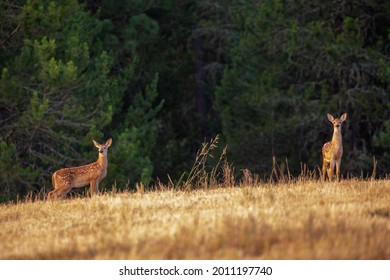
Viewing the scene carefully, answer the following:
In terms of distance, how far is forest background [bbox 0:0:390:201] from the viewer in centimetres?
2089

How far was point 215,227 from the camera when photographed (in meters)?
7.30

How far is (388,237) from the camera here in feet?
22.4

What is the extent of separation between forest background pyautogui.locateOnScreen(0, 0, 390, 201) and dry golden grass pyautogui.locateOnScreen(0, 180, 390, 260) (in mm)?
9319

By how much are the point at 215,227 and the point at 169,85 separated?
22445 mm

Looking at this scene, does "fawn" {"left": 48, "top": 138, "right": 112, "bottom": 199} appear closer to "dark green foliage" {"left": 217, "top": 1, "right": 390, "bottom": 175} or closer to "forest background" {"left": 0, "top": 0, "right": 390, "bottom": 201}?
"forest background" {"left": 0, "top": 0, "right": 390, "bottom": 201}

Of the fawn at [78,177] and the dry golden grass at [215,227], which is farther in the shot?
the fawn at [78,177]

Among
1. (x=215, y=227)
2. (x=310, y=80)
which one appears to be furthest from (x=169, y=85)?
(x=215, y=227)

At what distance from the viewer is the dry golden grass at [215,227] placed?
6.57 meters

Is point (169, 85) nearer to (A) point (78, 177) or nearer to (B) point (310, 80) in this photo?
(B) point (310, 80)

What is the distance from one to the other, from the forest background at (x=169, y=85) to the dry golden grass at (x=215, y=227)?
9.32 metres

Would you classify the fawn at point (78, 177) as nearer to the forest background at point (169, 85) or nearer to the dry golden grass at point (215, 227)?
the forest background at point (169, 85)

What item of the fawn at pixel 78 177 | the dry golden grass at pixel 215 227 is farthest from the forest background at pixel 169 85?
the dry golden grass at pixel 215 227
